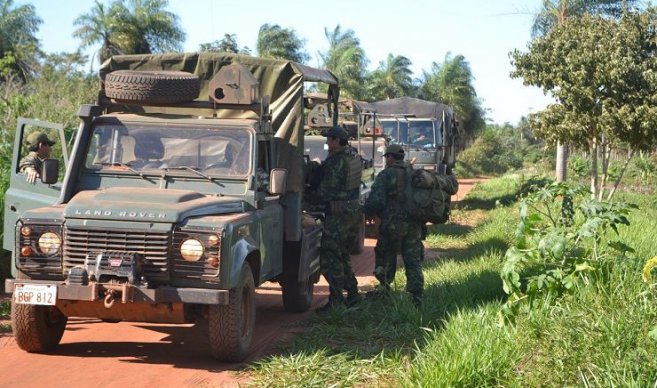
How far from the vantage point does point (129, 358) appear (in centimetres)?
679

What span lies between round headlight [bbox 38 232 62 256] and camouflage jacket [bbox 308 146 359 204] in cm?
311

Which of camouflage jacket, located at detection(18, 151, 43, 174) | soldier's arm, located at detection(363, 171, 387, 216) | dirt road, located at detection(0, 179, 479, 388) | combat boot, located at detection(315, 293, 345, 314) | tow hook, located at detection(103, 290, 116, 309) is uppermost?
camouflage jacket, located at detection(18, 151, 43, 174)

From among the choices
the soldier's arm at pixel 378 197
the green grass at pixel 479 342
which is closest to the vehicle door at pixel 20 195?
the green grass at pixel 479 342

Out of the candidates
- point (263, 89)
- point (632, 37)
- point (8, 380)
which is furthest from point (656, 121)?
point (8, 380)

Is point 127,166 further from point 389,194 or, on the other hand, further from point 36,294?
point 389,194

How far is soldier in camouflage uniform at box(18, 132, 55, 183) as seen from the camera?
8367 millimetres

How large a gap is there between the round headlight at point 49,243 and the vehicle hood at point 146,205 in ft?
0.60

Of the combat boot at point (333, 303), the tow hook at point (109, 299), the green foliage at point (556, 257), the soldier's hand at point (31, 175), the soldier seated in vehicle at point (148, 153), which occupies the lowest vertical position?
the combat boot at point (333, 303)

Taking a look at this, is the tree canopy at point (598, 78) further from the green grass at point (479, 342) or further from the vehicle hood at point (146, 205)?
the vehicle hood at point (146, 205)

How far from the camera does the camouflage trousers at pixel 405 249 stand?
28.5 ft

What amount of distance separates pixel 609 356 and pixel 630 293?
1143mm

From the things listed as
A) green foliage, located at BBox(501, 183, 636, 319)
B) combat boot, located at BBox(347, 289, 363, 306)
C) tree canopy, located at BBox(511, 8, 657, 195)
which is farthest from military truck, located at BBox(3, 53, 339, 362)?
tree canopy, located at BBox(511, 8, 657, 195)

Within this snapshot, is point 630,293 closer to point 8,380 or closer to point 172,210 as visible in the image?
point 172,210

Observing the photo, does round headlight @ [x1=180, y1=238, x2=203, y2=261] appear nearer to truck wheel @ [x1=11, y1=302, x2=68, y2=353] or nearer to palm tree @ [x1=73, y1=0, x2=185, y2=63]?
truck wheel @ [x1=11, y1=302, x2=68, y2=353]
